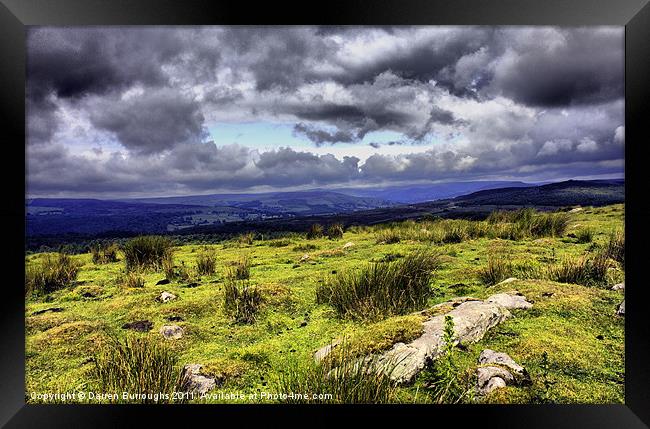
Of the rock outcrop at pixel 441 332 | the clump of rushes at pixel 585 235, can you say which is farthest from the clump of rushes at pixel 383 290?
the clump of rushes at pixel 585 235

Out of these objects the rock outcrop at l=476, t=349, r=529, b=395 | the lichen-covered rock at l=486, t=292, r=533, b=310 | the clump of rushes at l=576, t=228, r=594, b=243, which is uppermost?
the clump of rushes at l=576, t=228, r=594, b=243

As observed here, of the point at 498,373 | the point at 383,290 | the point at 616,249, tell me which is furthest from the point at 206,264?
the point at 616,249

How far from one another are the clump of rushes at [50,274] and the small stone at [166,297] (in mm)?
1253

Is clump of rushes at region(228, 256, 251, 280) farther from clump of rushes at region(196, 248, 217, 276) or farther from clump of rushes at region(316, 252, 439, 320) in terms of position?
clump of rushes at region(316, 252, 439, 320)

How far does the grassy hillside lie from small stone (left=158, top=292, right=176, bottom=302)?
73 millimetres

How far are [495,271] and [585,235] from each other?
1.49m

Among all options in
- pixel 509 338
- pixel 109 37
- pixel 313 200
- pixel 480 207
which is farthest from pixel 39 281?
pixel 480 207

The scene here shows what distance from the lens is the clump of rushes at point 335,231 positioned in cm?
562

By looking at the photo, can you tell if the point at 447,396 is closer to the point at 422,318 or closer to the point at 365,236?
the point at 422,318

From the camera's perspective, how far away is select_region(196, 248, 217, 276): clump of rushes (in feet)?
14.7

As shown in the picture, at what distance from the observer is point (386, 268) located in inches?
140

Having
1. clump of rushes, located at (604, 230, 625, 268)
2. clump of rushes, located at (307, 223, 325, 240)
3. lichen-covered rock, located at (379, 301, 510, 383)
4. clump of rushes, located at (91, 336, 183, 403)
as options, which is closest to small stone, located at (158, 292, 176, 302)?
clump of rushes, located at (91, 336, 183, 403)
